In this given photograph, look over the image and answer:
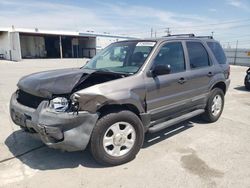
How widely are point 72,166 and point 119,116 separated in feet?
3.34

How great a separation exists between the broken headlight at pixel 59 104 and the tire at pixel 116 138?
19.3 inches

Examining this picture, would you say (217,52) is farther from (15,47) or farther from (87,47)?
(87,47)

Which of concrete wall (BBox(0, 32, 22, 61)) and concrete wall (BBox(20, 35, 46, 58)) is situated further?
concrete wall (BBox(20, 35, 46, 58))

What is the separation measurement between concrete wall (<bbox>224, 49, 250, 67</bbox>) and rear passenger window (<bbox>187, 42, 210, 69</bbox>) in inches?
846

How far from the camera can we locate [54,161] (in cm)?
358

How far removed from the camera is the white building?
102 ft

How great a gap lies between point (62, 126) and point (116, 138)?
847mm

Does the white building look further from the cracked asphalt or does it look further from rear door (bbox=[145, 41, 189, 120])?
rear door (bbox=[145, 41, 189, 120])

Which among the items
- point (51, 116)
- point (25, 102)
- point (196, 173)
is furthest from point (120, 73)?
point (196, 173)

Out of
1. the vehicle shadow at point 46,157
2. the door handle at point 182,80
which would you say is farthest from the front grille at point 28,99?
the door handle at point 182,80

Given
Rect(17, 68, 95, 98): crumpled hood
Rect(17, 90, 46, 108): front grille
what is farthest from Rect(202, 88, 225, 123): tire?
Rect(17, 90, 46, 108): front grille

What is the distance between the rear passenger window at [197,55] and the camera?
Answer: 467 cm

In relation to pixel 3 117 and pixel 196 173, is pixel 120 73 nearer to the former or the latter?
pixel 196 173

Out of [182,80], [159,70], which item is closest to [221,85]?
[182,80]
